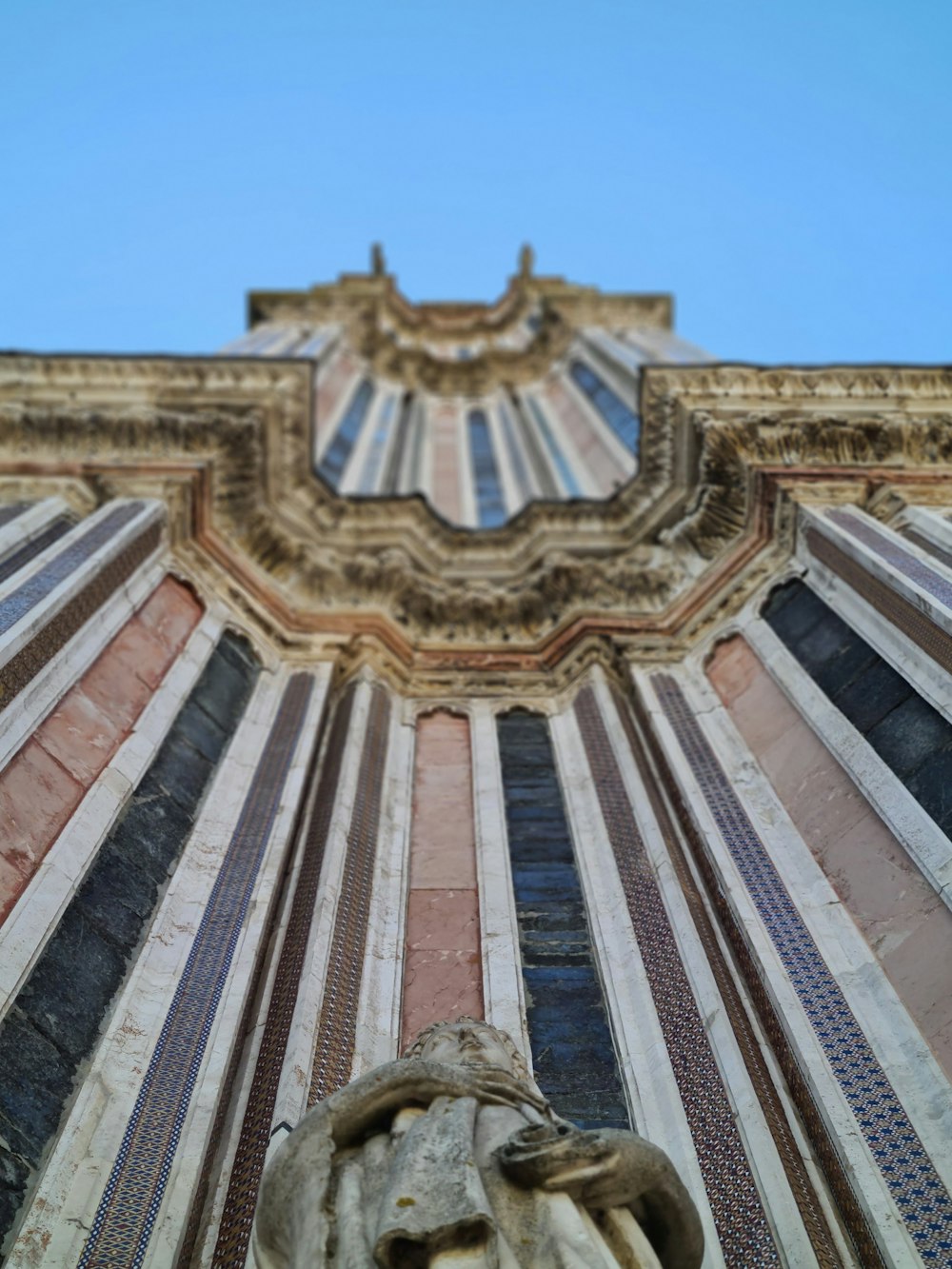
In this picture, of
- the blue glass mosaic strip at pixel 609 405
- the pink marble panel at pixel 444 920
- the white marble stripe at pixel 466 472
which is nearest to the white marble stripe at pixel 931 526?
the pink marble panel at pixel 444 920

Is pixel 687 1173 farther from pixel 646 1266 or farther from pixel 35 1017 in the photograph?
pixel 35 1017

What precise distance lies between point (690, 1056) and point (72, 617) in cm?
463

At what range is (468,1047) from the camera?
4.77 metres

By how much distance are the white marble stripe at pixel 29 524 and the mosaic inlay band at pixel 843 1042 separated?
5.08m

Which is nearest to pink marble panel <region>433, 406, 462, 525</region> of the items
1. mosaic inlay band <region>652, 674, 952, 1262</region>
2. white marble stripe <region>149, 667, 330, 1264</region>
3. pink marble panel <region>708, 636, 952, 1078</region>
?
pink marble panel <region>708, 636, 952, 1078</region>

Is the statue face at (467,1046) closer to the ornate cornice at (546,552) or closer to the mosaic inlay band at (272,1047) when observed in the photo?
the mosaic inlay band at (272,1047)

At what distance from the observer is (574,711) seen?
10.4 m

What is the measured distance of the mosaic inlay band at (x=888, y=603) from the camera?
7.25 metres

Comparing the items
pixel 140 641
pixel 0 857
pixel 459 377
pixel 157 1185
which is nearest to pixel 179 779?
pixel 140 641

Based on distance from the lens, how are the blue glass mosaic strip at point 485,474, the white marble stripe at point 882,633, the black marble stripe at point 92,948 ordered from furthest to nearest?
1. the blue glass mosaic strip at point 485,474
2. the white marble stripe at point 882,633
3. the black marble stripe at point 92,948

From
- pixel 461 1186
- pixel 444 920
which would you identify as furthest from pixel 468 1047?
pixel 444 920

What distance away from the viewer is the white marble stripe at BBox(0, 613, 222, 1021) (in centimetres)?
571

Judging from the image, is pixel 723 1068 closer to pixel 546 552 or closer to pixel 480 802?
pixel 480 802

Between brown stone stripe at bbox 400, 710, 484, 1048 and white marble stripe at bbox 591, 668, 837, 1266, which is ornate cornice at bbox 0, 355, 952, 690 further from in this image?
white marble stripe at bbox 591, 668, 837, 1266
